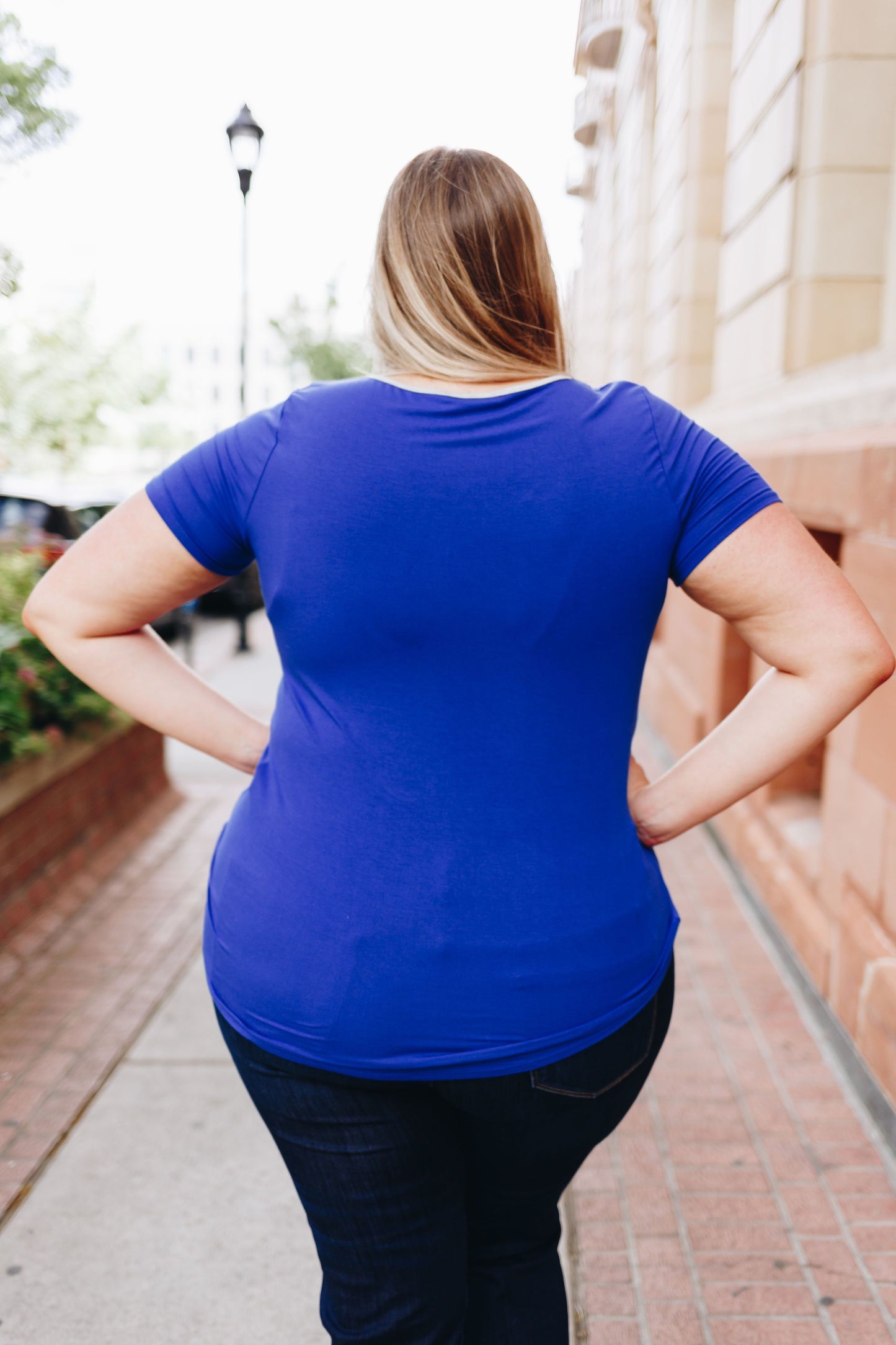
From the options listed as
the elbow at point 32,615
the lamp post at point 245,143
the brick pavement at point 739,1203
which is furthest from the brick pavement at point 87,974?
the lamp post at point 245,143

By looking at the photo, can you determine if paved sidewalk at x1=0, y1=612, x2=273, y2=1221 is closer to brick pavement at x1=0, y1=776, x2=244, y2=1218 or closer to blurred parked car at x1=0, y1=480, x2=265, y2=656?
brick pavement at x1=0, y1=776, x2=244, y2=1218

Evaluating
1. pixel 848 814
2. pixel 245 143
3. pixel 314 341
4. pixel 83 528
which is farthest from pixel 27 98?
pixel 314 341

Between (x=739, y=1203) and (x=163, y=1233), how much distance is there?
4.99 feet

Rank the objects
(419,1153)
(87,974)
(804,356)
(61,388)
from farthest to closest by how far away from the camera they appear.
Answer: (61,388) < (804,356) < (87,974) < (419,1153)

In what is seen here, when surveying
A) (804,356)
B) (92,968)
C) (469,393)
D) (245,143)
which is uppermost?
(245,143)

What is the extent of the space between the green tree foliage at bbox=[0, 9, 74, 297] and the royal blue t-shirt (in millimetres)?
8613

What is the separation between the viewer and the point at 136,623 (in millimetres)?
1537

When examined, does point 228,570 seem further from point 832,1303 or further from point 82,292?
point 82,292

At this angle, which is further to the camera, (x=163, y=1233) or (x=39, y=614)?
(x=163, y=1233)

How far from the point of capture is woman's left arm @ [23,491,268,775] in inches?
54.7

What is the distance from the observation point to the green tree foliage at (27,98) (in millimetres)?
8445

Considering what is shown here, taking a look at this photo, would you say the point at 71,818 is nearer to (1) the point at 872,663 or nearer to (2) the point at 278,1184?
(2) the point at 278,1184

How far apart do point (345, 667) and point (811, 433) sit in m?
3.90

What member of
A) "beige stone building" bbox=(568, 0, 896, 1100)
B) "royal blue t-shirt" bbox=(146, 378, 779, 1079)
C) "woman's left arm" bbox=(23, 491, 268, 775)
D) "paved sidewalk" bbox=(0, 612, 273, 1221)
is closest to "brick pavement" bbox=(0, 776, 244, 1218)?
"paved sidewalk" bbox=(0, 612, 273, 1221)
